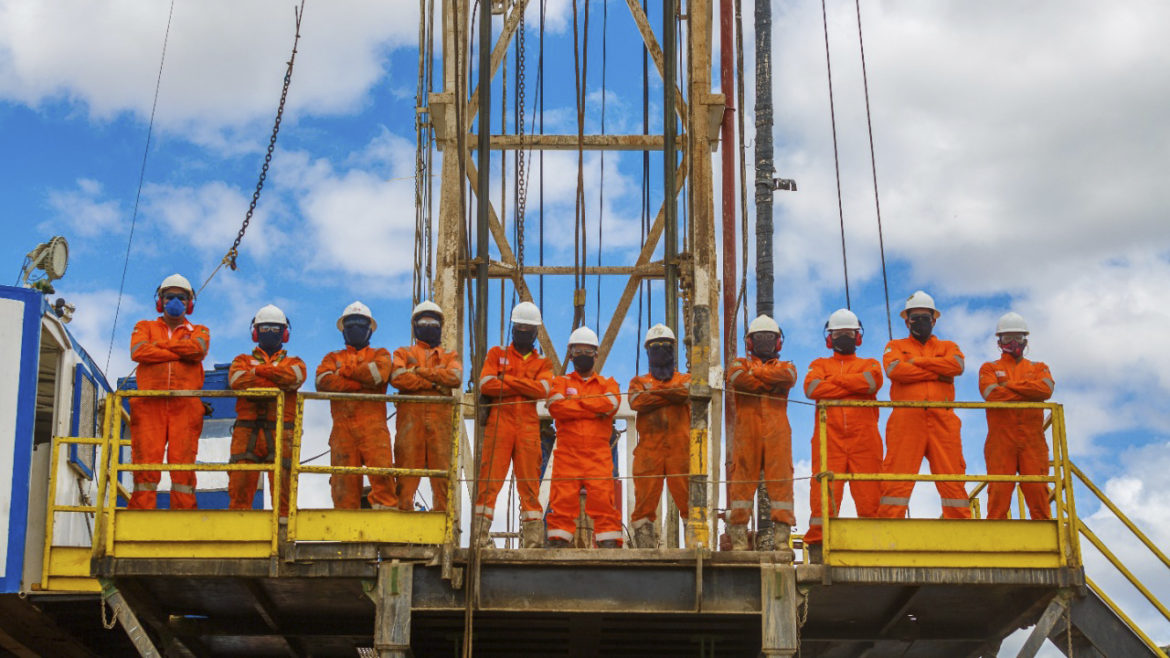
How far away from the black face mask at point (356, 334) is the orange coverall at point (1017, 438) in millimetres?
4881

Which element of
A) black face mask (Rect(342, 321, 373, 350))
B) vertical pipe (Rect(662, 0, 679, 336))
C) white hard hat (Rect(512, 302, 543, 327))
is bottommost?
black face mask (Rect(342, 321, 373, 350))

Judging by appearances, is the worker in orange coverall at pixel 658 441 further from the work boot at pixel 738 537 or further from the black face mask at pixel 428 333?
the black face mask at pixel 428 333

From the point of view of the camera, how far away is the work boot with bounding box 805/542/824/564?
35.7 feet

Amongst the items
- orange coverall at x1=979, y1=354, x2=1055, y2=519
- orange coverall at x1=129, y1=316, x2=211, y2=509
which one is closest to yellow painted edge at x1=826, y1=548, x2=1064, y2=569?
orange coverall at x1=979, y1=354, x2=1055, y2=519

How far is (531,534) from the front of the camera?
1150 centimetres

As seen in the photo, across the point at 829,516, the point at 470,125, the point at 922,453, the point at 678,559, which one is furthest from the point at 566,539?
the point at 470,125

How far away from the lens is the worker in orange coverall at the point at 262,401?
1146 centimetres

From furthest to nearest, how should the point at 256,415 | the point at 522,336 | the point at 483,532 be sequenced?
the point at 522,336 < the point at 256,415 < the point at 483,532

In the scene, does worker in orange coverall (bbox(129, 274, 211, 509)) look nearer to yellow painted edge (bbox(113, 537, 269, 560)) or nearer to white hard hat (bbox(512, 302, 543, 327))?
yellow painted edge (bbox(113, 537, 269, 560))

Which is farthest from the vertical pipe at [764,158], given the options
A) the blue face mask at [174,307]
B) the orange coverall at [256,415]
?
the blue face mask at [174,307]

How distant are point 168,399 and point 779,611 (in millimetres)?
5007

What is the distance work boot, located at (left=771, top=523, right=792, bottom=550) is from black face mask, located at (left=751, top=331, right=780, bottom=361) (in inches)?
53.2

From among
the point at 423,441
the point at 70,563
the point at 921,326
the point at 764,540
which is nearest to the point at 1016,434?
the point at 921,326

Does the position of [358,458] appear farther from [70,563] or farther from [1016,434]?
[1016,434]
